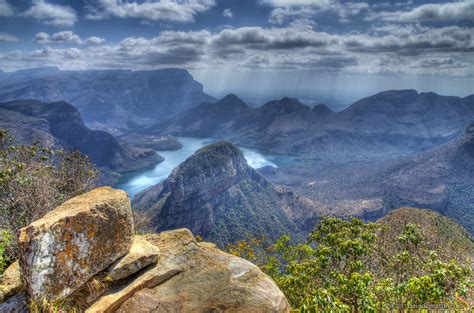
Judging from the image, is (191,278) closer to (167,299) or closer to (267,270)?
(167,299)

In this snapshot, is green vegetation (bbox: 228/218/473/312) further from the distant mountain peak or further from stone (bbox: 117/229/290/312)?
the distant mountain peak

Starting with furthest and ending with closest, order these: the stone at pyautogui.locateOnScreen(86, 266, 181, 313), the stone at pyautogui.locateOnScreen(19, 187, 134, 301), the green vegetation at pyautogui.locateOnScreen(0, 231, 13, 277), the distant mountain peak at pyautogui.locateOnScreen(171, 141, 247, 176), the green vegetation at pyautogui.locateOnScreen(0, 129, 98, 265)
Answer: the distant mountain peak at pyautogui.locateOnScreen(171, 141, 247, 176) → the green vegetation at pyautogui.locateOnScreen(0, 129, 98, 265) → the green vegetation at pyautogui.locateOnScreen(0, 231, 13, 277) → the stone at pyautogui.locateOnScreen(86, 266, 181, 313) → the stone at pyautogui.locateOnScreen(19, 187, 134, 301)

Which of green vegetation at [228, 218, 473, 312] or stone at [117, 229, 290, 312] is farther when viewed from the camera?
stone at [117, 229, 290, 312]

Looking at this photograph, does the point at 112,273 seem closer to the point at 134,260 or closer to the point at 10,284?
the point at 134,260

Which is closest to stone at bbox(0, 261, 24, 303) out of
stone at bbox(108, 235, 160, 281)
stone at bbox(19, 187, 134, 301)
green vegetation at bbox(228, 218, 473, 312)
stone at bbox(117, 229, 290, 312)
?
stone at bbox(19, 187, 134, 301)

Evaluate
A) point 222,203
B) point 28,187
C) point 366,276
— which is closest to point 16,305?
point 366,276

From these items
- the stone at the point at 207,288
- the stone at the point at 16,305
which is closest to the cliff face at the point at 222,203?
the stone at the point at 207,288
